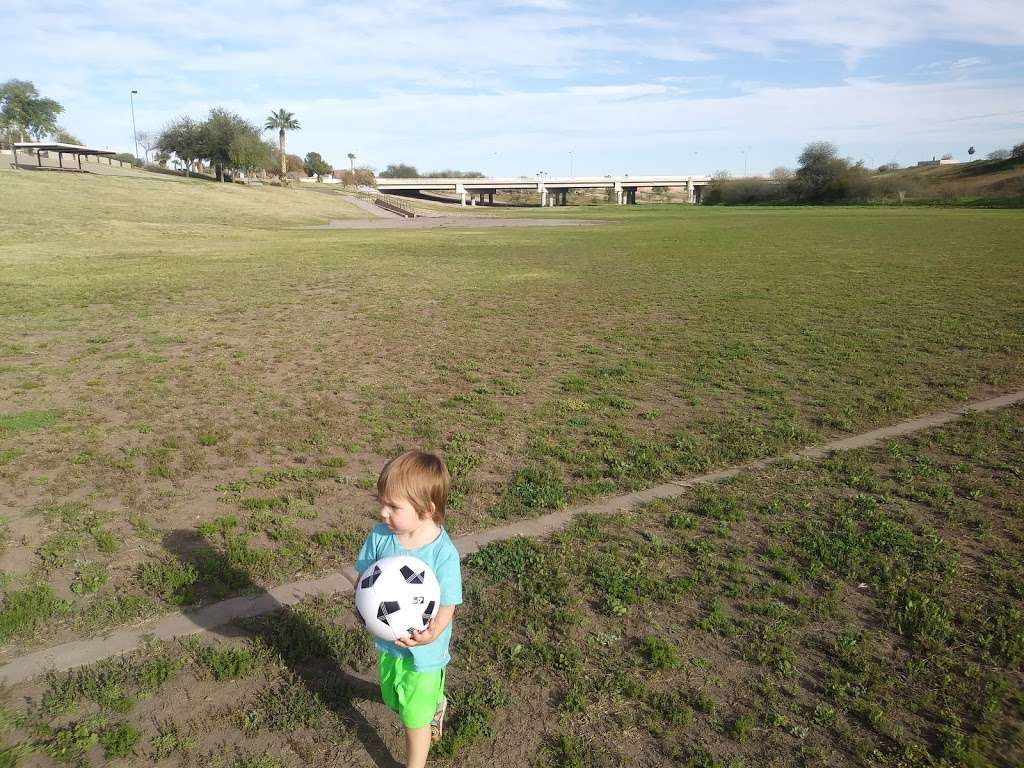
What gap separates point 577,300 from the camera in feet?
52.0

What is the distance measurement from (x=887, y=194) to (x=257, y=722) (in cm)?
10423

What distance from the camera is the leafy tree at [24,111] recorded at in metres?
85.9

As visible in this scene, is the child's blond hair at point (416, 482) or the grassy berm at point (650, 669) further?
the grassy berm at point (650, 669)

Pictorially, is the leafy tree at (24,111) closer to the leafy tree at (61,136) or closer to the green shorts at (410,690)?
the leafy tree at (61,136)

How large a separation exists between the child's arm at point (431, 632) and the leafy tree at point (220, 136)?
89.0 m

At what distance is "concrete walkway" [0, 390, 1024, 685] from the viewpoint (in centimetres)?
351

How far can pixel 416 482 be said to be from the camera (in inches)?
106

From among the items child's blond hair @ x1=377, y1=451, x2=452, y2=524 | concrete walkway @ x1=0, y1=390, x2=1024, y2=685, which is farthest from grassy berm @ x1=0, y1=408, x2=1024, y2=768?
child's blond hair @ x1=377, y1=451, x2=452, y2=524

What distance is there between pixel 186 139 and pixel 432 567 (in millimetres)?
93708

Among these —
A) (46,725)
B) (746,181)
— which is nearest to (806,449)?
(46,725)

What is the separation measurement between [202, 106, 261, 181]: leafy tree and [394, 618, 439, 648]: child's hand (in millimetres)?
89004

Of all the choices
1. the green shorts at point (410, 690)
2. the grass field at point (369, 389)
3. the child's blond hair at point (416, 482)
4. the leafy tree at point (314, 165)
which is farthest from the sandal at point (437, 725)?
the leafy tree at point (314, 165)

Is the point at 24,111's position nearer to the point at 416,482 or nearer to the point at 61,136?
the point at 61,136

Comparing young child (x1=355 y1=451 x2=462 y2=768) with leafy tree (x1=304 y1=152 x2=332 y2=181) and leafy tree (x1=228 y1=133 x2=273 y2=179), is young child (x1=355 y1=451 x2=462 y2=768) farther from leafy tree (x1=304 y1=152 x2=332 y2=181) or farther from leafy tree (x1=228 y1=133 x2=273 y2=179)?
leafy tree (x1=304 y1=152 x2=332 y2=181)
